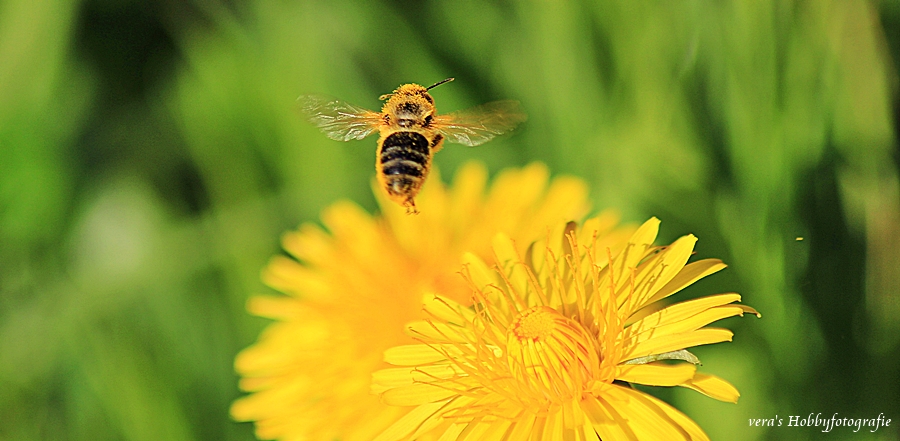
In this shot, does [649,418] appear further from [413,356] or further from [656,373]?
[413,356]

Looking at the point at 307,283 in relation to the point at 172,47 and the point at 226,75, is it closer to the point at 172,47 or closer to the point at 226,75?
the point at 226,75

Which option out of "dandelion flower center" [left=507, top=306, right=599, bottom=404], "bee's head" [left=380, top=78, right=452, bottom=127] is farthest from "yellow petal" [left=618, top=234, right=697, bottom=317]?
"bee's head" [left=380, top=78, right=452, bottom=127]

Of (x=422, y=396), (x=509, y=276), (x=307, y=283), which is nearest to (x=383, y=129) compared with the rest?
(x=509, y=276)

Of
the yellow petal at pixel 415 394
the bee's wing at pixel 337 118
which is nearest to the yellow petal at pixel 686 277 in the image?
the yellow petal at pixel 415 394

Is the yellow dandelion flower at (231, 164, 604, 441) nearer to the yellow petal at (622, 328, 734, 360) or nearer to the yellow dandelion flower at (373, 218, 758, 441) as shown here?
the yellow dandelion flower at (373, 218, 758, 441)

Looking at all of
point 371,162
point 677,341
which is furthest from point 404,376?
point 371,162

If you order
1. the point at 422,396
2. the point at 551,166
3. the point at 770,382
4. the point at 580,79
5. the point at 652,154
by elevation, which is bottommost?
the point at 770,382

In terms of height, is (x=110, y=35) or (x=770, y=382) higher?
(x=110, y=35)
